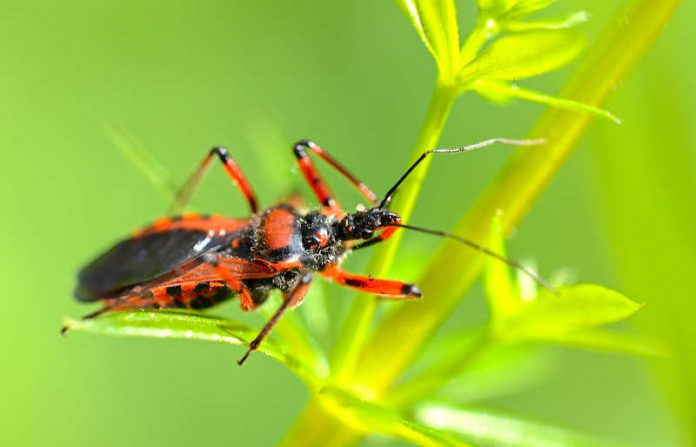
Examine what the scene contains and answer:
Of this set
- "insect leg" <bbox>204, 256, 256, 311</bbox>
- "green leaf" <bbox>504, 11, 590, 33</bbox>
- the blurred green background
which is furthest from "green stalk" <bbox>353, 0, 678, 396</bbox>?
the blurred green background

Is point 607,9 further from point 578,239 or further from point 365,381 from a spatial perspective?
point 578,239

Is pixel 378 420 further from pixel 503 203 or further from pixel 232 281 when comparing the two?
pixel 232 281

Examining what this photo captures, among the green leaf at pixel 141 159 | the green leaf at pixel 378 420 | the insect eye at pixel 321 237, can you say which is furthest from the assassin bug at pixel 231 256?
the green leaf at pixel 378 420

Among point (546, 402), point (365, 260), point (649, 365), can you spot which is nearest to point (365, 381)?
point (649, 365)

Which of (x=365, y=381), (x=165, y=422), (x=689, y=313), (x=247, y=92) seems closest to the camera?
(x=365, y=381)

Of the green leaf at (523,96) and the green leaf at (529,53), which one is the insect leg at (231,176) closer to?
the green leaf at (523,96)
